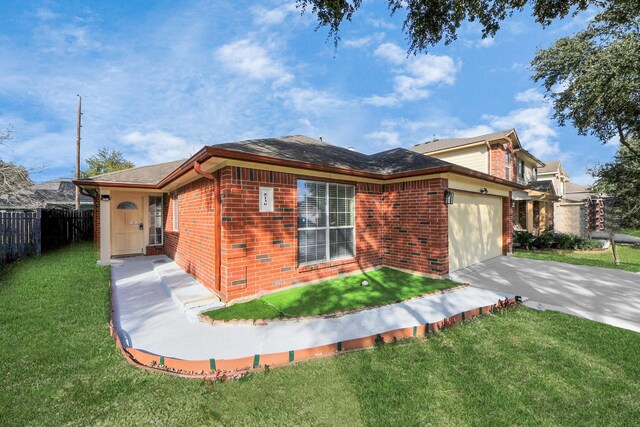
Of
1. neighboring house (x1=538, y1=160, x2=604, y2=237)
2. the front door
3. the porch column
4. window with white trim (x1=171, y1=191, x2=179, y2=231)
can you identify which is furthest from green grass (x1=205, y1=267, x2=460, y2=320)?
neighboring house (x1=538, y1=160, x2=604, y2=237)

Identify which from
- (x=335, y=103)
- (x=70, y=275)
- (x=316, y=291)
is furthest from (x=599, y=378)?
(x=335, y=103)

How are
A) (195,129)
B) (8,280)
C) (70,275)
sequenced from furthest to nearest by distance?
(195,129)
(70,275)
(8,280)

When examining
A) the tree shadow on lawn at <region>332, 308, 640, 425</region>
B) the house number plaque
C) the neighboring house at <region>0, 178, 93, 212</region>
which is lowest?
the tree shadow on lawn at <region>332, 308, 640, 425</region>

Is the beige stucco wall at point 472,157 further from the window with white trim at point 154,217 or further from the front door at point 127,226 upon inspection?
the front door at point 127,226

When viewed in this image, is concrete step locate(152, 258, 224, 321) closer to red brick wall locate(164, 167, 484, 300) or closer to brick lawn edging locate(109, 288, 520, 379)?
red brick wall locate(164, 167, 484, 300)

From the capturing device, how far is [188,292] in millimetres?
5414

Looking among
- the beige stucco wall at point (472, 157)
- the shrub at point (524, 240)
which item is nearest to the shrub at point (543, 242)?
the shrub at point (524, 240)

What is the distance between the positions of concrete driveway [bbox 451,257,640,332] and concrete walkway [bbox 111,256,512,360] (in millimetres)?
828

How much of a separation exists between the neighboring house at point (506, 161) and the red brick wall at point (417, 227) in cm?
1005

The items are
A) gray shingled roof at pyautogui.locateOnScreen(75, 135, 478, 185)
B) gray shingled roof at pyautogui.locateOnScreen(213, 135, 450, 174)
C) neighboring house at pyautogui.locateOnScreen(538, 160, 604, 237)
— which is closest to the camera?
gray shingled roof at pyautogui.locateOnScreen(75, 135, 478, 185)

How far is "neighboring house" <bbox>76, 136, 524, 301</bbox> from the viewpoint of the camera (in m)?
5.02

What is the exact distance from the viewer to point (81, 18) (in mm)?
7383

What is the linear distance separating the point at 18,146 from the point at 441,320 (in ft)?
55.2

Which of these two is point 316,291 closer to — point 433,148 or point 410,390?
point 410,390
